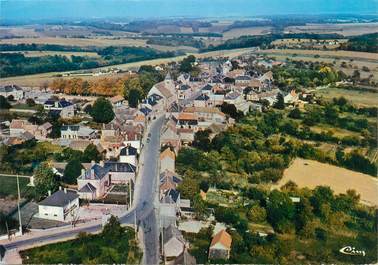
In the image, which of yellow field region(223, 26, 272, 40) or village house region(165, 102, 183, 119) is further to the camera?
yellow field region(223, 26, 272, 40)

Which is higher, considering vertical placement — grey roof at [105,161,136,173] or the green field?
grey roof at [105,161,136,173]

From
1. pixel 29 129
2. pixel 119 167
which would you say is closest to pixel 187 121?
pixel 119 167

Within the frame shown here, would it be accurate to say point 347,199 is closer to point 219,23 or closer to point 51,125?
point 51,125

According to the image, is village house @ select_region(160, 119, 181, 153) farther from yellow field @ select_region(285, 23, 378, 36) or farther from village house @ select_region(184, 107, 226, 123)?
yellow field @ select_region(285, 23, 378, 36)

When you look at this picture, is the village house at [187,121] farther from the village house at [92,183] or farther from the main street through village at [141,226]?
the village house at [92,183]

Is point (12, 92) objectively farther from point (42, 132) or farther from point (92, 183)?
point (92, 183)

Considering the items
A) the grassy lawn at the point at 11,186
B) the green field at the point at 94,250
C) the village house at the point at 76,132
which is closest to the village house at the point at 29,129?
the village house at the point at 76,132

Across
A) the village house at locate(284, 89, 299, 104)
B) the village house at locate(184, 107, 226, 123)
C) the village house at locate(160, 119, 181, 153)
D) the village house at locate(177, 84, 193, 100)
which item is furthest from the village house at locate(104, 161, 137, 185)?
the village house at locate(284, 89, 299, 104)

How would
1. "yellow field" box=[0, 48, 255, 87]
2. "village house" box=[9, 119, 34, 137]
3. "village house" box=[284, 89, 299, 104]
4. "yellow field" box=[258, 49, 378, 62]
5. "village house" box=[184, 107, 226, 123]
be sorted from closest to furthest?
"village house" box=[9, 119, 34, 137] < "village house" box=[184, 107, 226, 123] < "village house" box=[284, 89, 299, 104] < "yellow field" box=[0, 48, 255, 87] < "yellow field" box=[258, 49, 378, 62]
